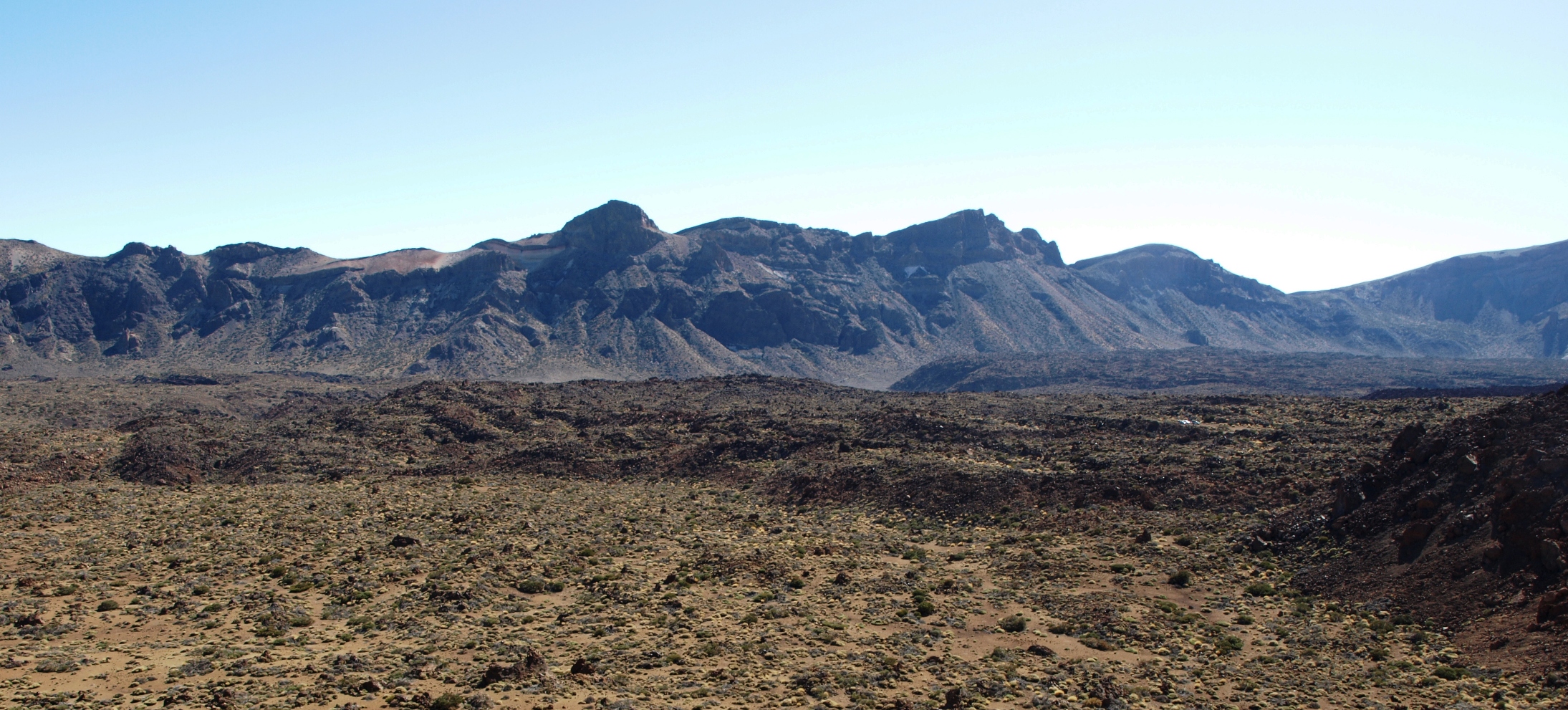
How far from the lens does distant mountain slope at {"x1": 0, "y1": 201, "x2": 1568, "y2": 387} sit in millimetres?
132625

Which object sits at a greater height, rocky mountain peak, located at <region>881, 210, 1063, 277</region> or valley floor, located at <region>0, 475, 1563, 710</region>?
rocky mountain peak, located at <region>881, 210, 1063, 277</region>

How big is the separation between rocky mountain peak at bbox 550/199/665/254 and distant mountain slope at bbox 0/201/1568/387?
0.34 m

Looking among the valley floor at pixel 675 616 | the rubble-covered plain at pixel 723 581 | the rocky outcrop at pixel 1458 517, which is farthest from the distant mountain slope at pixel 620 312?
the rocky outcrop at pixel 1458 517

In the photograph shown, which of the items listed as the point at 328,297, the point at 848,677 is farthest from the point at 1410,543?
the point at 328,297

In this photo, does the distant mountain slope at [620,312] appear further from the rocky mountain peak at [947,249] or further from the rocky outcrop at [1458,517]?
the rocky outcrop at [1458,517]

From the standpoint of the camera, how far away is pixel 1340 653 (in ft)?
60.8

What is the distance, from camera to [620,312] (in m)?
150

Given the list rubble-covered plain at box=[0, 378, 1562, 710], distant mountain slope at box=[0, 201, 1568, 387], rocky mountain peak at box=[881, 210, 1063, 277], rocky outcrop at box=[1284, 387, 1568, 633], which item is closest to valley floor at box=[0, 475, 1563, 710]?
rubble-covered plain at box=[0, 378, 1562, 710]

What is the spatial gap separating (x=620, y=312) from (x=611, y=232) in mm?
24985

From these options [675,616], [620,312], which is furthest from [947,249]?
[675,616]

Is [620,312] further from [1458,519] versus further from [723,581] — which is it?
[1458,519]

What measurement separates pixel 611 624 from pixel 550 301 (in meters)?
139

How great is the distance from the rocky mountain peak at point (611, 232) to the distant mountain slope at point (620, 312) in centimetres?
34

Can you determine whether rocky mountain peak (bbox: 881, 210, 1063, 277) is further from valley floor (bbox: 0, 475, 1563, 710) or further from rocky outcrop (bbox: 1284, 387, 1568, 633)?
rocky outcrop (bbox: 1284, 387, 1568, 633)
